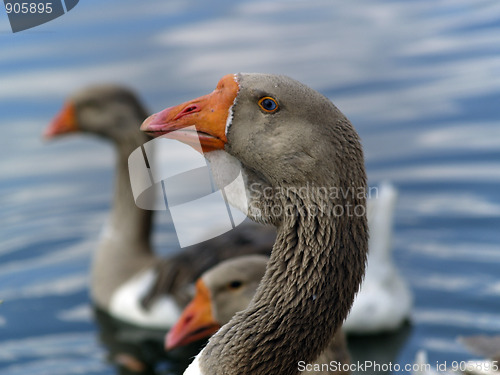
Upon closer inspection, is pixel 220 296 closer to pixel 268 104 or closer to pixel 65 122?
→ pixel 268 104

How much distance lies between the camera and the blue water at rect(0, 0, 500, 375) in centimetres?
745

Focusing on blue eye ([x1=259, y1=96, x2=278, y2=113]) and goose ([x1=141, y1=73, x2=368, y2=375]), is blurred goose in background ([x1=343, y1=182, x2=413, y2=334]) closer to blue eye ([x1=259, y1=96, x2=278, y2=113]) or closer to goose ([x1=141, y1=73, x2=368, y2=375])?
goose ([x1=141, y1=73, x2=368, y2=375])

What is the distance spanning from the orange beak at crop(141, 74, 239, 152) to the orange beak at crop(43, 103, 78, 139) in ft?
15.6

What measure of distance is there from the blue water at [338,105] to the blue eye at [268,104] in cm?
358

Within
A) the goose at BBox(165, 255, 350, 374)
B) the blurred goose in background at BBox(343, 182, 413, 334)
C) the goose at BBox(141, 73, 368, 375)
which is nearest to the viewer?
the goose at BBox(141, 73, 368, 375)

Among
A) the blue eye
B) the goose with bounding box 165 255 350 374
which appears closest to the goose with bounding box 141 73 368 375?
the blue eye

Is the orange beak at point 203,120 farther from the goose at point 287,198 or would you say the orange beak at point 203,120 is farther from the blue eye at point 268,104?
the blue eye at point 268,104

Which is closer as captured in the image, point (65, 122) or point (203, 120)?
point (203, 120)

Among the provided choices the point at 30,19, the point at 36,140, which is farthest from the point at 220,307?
the point at 30,19

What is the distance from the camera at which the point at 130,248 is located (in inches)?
319

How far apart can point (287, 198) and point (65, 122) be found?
5.11 metres

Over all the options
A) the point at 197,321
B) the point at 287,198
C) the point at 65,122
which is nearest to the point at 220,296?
the point at 197,321

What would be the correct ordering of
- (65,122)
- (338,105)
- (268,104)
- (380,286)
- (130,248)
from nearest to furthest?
(268,104) < (380,286) < (130,248) < (65,122) < (338,105)

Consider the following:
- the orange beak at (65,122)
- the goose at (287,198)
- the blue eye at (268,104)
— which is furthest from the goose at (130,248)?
the blue eye at (268,104)
